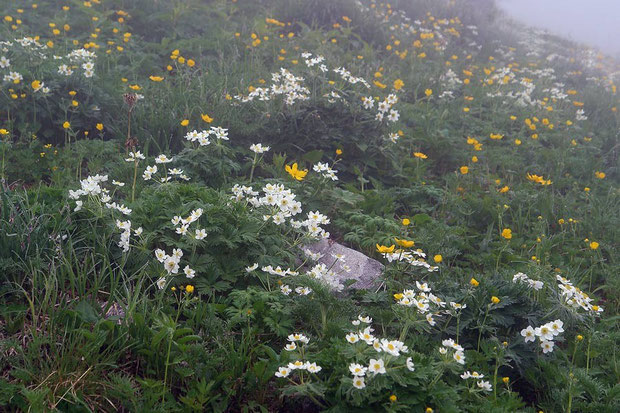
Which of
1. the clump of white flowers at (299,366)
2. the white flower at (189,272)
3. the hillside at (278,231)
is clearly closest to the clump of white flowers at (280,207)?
the hillside at (278,231)

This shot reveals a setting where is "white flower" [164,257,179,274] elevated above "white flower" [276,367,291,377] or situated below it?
below

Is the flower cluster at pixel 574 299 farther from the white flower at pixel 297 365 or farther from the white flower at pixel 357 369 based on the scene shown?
the white flower at pixel 297 365

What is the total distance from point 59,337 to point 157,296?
460mm

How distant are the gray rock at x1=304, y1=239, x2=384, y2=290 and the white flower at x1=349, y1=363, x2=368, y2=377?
40.5 inches

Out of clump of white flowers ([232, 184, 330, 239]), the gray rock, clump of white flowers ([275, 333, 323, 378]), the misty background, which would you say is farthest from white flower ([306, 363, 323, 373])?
the misty background

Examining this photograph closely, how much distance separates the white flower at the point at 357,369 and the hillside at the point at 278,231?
27 mm

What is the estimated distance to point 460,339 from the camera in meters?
2.88

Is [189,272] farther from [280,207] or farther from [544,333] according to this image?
[544,333]

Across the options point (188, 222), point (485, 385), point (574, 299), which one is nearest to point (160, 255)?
point (188, 222)

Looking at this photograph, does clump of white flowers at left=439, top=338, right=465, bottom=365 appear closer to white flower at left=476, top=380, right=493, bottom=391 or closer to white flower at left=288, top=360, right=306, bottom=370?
white flower at left=476, top=380, right=493, bottom=391

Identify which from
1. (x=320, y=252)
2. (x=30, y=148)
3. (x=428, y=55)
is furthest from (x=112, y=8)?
(x=320, y=252)

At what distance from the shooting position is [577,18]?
19.8 metres

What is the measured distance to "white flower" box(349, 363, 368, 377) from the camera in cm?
207

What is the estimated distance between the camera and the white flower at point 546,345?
8.88 feet
